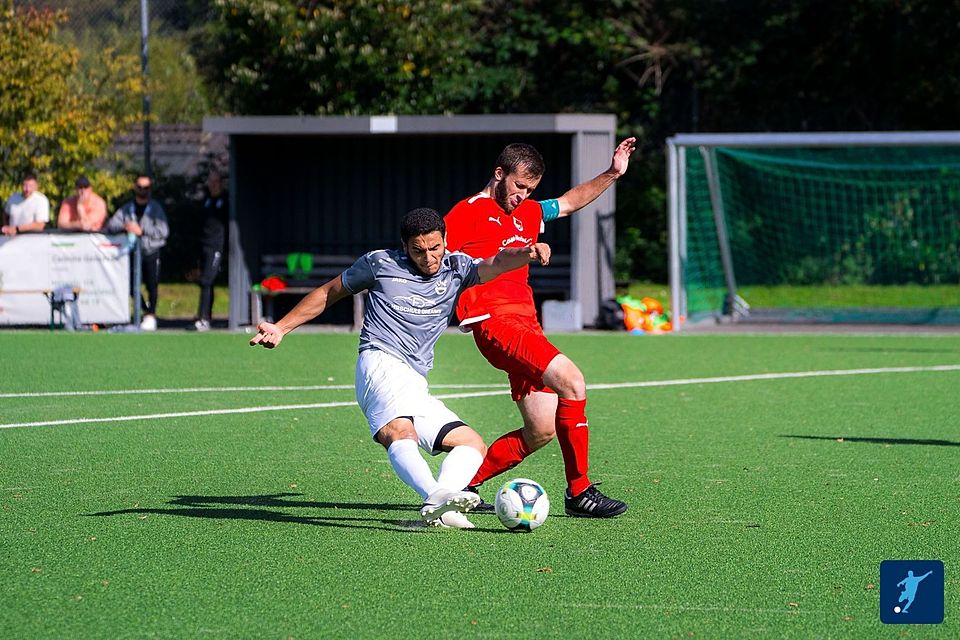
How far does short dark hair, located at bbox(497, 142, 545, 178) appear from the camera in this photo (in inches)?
289

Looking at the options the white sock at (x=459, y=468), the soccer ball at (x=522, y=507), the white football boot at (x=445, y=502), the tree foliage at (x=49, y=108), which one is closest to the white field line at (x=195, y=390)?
the white sock at (x=459, y=468)

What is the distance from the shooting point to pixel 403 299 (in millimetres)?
6984

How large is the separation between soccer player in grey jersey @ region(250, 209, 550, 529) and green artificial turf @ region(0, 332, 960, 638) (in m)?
0.37

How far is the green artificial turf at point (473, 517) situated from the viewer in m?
5.25

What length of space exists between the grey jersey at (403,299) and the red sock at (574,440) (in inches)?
27.7

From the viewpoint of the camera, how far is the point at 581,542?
655cm

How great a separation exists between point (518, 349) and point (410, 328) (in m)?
0.53

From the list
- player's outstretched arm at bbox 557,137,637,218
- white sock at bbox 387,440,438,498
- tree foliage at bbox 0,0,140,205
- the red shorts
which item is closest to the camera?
white sock at bbox 387,440,438,498

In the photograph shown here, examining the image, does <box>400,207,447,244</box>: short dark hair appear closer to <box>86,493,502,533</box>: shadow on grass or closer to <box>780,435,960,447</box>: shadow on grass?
<box>86,493,502,533</box>: shadow on grass

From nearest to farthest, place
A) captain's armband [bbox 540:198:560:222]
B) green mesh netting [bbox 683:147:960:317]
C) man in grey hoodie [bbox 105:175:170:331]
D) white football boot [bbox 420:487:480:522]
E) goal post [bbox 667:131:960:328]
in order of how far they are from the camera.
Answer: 1. white football boot [bbox 420:487:480:522]
2. captain's armband [bbox 540:198:560:222]
3. man in grey hoodie [bbox 105:175:170:331]
4. goal post [bbox 667:131:960:328]
5. green mesh netting [bbox 683:147:960:317]

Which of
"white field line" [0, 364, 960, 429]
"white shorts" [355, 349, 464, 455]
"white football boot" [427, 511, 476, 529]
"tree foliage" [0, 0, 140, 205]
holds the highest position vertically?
"tree foliage" [0, 0, 140, 205]

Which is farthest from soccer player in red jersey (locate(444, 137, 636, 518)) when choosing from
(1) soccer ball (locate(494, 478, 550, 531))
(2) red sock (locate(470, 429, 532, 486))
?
(1) soccer ball (locate(494, 478, 550, 531))

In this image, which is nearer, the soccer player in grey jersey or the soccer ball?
the soccer ball

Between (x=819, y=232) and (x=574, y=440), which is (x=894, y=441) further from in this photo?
(x=819, y=232)
